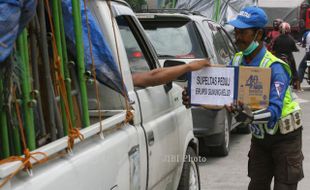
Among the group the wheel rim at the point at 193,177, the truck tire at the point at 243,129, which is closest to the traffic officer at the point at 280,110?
the wheel rim at the point at 193,177

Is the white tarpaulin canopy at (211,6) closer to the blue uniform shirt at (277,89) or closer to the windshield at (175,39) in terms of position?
the windshield at (175,39)

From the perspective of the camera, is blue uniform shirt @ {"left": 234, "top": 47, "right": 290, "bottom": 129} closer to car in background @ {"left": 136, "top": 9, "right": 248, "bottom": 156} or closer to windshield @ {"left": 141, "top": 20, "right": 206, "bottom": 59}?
car in background @ {"left": 136, "top": 9, "right": 248, "bottom": 156}

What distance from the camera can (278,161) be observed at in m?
4.40

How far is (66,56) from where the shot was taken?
3.13 metres

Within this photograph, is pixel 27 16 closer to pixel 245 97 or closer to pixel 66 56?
pixel 66 56

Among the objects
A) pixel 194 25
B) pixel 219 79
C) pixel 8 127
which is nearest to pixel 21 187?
pixel 8 127

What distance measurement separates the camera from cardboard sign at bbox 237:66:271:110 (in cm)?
405

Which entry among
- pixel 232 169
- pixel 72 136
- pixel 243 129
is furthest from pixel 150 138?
pixel 243 129

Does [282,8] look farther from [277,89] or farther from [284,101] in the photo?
[277,89]

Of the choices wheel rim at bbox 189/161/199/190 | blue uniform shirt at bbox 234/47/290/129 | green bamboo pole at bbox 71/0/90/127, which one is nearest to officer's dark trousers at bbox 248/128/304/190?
blue uniform shirt at bbox 234/47/290/129

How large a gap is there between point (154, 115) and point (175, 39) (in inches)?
150

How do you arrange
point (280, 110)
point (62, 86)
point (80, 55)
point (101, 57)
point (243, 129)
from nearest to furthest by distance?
point (62, 86) < point (80, 55) < point (101, 57) < point (280, 110) < point (243, 129)

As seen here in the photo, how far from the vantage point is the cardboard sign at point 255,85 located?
4051mm

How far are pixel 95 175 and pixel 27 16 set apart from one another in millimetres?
877
